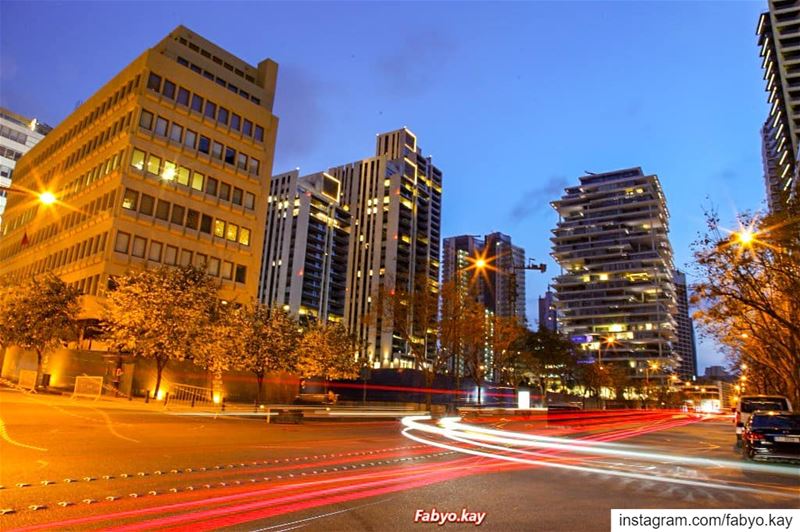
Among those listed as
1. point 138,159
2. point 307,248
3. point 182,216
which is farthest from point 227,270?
point 307,248

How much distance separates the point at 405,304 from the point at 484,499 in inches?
1533

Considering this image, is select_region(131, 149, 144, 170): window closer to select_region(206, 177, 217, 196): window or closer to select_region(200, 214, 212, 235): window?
select_region(206, 177, 217, 196): window

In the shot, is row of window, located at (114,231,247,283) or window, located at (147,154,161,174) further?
window, located at (147,154,161,174)

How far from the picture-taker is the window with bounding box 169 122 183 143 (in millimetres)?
53259

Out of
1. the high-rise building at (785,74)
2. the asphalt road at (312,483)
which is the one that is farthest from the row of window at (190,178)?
the high-rise building at (785,74)

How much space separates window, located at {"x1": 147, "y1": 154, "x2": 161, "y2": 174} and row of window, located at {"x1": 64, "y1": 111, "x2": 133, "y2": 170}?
3.64m

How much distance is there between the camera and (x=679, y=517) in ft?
27.8

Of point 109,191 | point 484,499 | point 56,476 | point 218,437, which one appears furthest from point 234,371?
point 484,499

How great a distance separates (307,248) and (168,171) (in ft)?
330

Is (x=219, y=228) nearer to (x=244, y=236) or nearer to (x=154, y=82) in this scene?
(x=244, y=236)

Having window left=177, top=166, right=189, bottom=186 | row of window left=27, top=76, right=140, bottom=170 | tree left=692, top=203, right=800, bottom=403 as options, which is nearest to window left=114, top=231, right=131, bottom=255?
window left=177, top=166, right=189, bottom=186

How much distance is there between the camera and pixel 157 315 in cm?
3294

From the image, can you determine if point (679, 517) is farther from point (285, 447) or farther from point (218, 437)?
point (218, 437)

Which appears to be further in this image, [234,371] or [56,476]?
[234,371]
